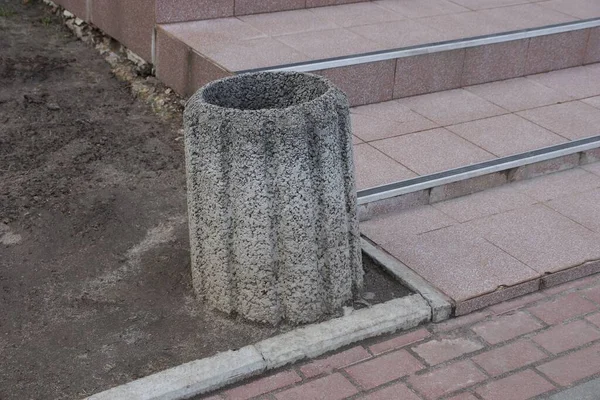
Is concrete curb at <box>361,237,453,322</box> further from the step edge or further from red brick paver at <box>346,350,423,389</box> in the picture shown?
the step edge

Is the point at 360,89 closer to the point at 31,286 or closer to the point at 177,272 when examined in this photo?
the point at 177,272

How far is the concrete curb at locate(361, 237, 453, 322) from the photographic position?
12.8 ft

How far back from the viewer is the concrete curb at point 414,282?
3.91 metres

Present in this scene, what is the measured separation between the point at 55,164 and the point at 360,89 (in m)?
1.88

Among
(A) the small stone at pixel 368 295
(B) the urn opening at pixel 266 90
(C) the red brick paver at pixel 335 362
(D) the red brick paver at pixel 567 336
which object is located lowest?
(C) the red brick paver at pixel 335 362

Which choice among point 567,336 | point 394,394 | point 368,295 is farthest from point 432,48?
point 394,394

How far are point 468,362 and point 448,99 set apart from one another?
258 centimetres

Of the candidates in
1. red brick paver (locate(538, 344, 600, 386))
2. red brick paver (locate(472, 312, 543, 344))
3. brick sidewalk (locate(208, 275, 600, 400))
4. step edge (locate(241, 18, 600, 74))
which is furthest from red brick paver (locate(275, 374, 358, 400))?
step edge (locate(241, 18, 600, 74))

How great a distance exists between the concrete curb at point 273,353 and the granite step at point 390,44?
2.01m

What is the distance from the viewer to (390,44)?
19.5 ft

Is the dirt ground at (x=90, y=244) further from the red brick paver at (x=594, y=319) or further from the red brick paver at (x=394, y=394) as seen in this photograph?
the red brick paver at (x=594, y=319)

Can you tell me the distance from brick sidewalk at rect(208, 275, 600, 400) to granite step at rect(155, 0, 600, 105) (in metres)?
2.09

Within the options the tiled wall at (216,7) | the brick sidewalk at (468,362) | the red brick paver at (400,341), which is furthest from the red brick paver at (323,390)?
the tiled wall at (216,7)

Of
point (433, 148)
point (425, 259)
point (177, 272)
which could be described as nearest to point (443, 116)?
point (433, 148)
